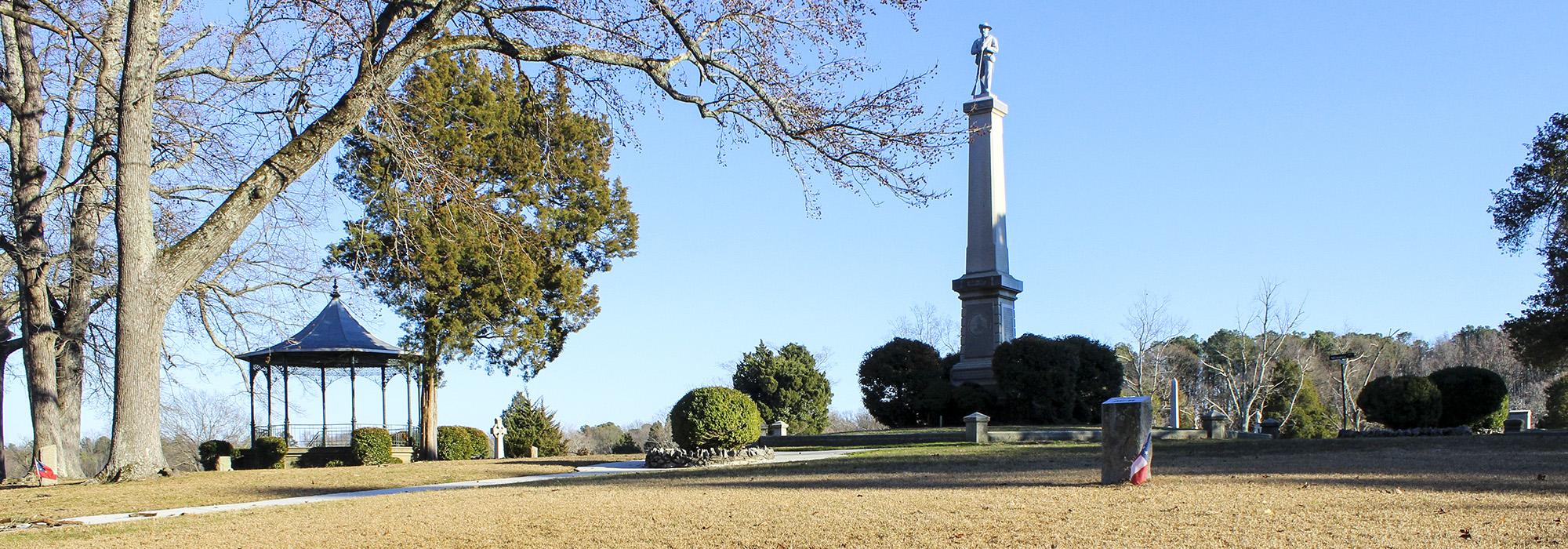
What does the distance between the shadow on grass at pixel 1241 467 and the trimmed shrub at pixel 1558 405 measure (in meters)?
16.1

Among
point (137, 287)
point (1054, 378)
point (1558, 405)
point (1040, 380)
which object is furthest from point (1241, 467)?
point (1558, 405)

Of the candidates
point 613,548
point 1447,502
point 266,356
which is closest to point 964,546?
point 613,548

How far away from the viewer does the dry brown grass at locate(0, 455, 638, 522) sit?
37.9 feet

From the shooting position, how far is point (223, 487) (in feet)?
46.3

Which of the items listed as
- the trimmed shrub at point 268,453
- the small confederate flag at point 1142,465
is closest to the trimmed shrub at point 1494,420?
the small confederate flag at point 1142,465

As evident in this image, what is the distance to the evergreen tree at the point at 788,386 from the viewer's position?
35719 mm

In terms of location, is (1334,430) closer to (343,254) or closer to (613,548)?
(343,254)

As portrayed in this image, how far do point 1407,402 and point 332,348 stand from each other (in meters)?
22.2

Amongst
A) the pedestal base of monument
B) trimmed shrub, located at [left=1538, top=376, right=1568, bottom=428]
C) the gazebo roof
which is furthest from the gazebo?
trimmed shrub, located at [left=1538, top=376, right=1568, bottom=428]

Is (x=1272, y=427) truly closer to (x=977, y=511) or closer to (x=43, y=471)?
(x=977, y=511)

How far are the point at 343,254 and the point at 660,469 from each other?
553 inches

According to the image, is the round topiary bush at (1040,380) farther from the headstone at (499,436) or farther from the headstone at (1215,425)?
the headstone at (499,436)

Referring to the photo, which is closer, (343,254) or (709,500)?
(709,500)

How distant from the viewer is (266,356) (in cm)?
2659
